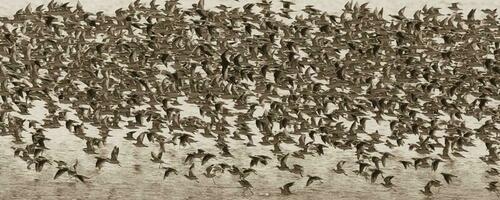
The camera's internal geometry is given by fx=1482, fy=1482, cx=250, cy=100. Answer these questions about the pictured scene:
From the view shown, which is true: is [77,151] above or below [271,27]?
below

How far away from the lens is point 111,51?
41.9 metres

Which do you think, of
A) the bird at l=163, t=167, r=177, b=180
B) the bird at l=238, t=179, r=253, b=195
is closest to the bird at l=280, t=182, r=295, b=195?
the bird at l=238, t=179, r=253, b=195

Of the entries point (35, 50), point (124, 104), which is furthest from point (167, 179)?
point (35, 50)

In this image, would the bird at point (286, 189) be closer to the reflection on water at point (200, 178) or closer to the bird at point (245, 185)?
the reflection on water at point (200, 178)

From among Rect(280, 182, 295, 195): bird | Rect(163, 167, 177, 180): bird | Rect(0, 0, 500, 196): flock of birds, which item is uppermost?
Rect(0, 0, 500, 196): flock of birds

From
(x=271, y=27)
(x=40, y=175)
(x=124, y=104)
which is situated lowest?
(x=40, y=175)

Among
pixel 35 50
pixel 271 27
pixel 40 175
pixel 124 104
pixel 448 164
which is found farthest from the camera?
pixel 271 27

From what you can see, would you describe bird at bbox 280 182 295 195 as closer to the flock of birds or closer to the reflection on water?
the flock of birds

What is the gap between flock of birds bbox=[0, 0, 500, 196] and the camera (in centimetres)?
3569

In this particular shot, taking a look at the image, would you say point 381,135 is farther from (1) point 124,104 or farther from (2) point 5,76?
(2) point 5,76

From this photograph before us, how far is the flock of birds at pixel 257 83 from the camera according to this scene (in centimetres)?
3569

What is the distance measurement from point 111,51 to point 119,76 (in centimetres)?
211

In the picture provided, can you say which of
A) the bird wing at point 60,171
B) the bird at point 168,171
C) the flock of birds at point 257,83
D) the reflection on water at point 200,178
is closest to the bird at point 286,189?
the flock of birds at point 257,83

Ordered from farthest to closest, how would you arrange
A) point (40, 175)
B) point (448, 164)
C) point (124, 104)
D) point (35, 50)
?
1. point (35, 50)
2. point (124, 104)
3. point (448, 164)
4. point (40, 175)
